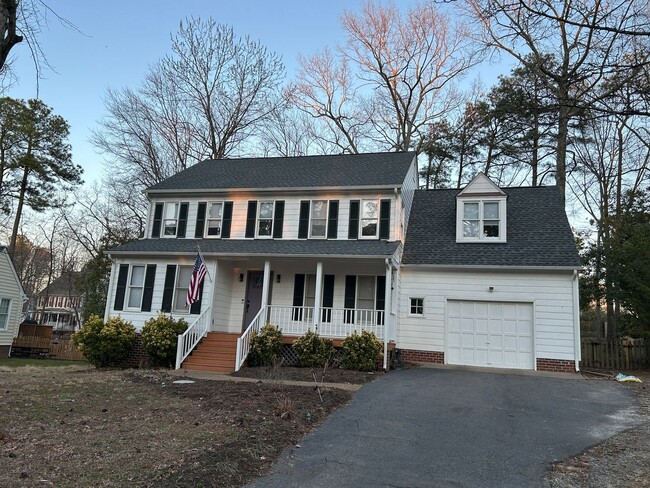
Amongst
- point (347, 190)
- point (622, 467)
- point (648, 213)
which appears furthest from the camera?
point (648, 213)

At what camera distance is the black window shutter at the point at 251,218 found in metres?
16.6

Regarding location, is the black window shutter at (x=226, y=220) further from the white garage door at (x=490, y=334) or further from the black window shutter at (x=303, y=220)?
the white garage door at (x=490, y=334)

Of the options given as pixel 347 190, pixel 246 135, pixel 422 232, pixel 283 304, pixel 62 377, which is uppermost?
pixel 246 135

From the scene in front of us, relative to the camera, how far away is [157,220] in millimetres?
17781

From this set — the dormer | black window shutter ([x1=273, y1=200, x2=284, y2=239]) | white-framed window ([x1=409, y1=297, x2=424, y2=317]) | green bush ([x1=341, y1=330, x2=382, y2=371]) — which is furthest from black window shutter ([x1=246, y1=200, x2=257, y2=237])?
the dormer

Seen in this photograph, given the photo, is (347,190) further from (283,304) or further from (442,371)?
(442,371)

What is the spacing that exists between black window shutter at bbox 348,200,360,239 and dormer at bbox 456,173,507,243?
11.3 feet

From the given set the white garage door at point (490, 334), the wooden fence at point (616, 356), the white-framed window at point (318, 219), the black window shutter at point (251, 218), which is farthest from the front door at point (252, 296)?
the wooden fence at point (616, 356)

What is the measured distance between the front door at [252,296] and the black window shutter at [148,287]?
10.4ft

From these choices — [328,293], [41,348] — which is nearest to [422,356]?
[328,293]

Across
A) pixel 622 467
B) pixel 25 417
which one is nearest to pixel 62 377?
pixel 25 417

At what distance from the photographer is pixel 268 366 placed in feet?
42.4

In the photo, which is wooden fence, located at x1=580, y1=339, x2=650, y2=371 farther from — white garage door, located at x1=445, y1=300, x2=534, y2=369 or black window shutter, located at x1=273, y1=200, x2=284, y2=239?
black window shutter, located at x1=273, y1=200, x2=284, y2=239

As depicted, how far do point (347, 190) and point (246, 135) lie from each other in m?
15.1
